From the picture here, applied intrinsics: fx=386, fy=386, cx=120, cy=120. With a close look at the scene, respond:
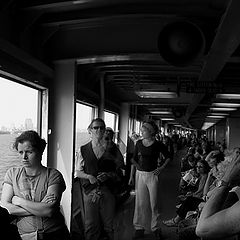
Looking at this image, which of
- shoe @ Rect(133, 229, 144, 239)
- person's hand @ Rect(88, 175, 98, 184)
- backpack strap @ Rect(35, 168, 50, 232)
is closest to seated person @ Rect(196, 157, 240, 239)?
backpack strap @ Rect(35, 168, 50, 232)

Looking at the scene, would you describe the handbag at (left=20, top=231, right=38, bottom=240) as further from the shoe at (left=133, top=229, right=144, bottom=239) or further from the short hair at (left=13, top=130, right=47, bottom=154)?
the shoe at (left=133, top=229, right=144, bottom=239)

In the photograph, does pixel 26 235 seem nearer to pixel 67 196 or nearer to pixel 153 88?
pixel 67 196

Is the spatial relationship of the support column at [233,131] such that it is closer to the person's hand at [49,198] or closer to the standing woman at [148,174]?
the standing woman at [148,174]

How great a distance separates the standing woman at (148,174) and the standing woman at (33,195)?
2.32 m

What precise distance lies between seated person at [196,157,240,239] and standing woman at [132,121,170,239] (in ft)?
9.85

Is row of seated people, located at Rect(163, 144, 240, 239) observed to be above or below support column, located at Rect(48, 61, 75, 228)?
below

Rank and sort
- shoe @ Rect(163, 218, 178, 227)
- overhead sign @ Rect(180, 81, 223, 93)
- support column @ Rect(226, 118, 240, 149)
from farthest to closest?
1. support column @ Rect(226, 118, 240, 149)
2. overhead sign @ Rect(180, 81, 223, 93)
3. shoe @ Rect(163, 218, 178, 227)

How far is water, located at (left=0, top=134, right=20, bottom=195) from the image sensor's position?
10.4ft

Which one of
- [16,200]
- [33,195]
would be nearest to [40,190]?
[33,195]

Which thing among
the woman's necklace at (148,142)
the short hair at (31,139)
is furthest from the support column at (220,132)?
the short hair at (31,139)

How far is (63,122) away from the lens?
4.29m

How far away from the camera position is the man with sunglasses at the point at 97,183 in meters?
3.98

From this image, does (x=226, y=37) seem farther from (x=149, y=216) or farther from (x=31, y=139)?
(x=149, y=216)

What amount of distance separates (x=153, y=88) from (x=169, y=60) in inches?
183
